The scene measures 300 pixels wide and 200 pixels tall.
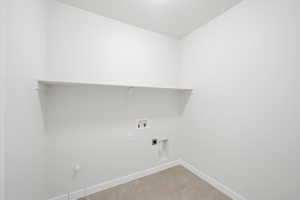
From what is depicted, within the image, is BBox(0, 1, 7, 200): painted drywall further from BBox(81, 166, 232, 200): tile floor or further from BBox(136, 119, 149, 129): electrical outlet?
BBox(136, 119, 149, 129): electrical outlet

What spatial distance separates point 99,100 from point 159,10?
1501 mm

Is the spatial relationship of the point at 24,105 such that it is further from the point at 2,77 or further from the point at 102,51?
the point at 102,51

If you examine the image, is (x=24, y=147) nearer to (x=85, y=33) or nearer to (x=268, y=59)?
(x=85, y=33)

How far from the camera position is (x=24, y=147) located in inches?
34.7

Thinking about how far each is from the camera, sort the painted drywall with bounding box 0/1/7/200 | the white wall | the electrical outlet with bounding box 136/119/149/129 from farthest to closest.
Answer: the electrical outlet with bounding box 136/119/149/129 < the white wall < the painted drywall with bounding box 0/1/7/200

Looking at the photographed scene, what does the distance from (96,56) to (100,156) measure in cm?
140

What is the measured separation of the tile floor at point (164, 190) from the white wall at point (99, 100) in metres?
0.18

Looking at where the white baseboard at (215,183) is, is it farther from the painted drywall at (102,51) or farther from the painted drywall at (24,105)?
the painted drywall at (24,105)

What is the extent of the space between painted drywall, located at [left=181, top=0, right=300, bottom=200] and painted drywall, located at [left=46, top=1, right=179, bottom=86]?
0.74m

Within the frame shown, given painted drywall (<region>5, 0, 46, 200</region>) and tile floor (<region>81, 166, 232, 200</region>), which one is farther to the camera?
tile floor (<region>81, 166, 232, 200</region>)

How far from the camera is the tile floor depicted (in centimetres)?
150

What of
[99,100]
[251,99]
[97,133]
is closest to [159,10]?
[99,100]

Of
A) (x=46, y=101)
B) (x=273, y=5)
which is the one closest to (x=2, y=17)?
(x=46, y=101)

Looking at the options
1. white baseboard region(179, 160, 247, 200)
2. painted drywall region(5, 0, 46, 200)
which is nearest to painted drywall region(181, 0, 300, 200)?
white baseboard region(179, 160, 247, 200)
